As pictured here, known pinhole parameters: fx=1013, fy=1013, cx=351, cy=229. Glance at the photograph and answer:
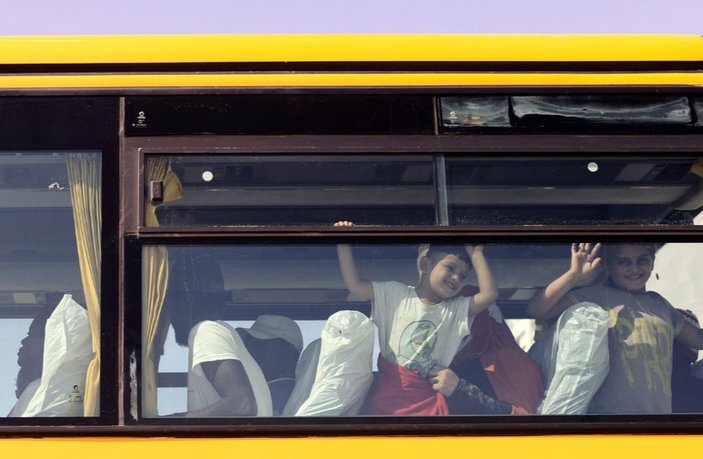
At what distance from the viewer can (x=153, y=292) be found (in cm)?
331

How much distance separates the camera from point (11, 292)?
3.38 m

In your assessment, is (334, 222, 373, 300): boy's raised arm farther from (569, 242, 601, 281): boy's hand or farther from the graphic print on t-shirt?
(569, 242, 601, 281): boy's hand

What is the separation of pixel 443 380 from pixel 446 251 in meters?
0.42

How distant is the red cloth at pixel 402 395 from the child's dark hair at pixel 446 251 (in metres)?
0.38

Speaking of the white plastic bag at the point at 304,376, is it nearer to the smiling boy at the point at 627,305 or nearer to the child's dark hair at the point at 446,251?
the child's dark hair at the point at 446,251

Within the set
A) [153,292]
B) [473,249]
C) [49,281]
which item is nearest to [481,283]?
[473,249]

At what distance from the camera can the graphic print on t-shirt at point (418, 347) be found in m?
3.33

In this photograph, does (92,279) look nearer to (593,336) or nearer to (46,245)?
(46,245)

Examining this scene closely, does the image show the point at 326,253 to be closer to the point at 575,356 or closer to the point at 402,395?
the point at 402,395

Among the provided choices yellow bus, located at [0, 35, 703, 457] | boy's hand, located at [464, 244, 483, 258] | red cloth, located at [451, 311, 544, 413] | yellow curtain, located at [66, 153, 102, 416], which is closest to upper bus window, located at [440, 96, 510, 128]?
yellow bus, located at [0, 35, 703, 457]

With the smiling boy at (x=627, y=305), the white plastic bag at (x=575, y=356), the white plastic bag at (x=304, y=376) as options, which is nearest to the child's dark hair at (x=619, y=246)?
the smiling boy at (x=627, y=305)

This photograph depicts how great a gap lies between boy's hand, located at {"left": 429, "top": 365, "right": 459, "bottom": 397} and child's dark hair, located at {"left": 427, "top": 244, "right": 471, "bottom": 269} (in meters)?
0.36

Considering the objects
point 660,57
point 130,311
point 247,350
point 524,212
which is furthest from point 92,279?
point 660,57

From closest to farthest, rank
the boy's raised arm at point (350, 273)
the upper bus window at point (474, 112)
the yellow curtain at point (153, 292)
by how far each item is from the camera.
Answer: the yellow curtain at point (153, 292)
the boy's raised arm at point (350, 273)
the upper bus window at point (474, 112)
